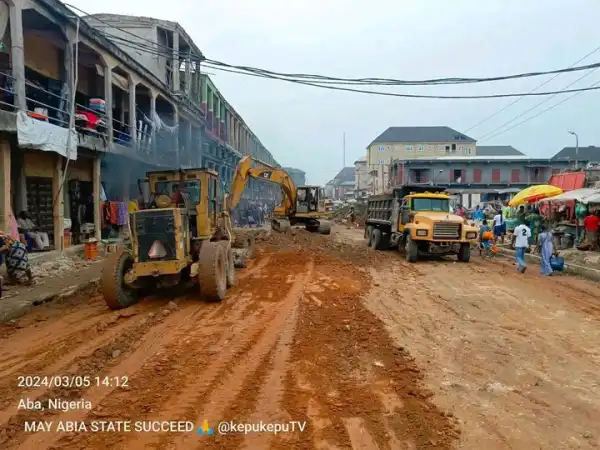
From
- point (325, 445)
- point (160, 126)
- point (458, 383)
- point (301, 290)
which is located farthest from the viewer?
point (160, 126)

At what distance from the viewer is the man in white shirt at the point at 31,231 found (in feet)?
41.8

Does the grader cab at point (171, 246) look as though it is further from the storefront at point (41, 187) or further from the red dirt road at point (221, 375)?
the storefront at point (41, 187)

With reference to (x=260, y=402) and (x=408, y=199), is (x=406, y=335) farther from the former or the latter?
(x=408, y=199)

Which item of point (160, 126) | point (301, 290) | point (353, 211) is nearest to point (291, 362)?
point (301, 290)

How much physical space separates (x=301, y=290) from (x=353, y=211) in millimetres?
37469

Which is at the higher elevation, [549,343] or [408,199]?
[408,199]

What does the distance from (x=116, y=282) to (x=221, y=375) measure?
387 cm

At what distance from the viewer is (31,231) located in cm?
1306

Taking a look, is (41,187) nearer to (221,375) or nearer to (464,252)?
(221,375)

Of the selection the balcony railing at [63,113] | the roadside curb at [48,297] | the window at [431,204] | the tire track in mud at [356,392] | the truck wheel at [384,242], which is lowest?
the roadside curb at [48,297]

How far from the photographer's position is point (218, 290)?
865 centimetres

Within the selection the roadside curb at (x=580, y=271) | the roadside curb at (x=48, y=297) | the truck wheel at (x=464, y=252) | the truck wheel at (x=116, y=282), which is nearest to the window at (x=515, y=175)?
the roadside curb at (x=580, y=271)

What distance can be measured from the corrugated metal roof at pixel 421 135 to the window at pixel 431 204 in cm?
6970

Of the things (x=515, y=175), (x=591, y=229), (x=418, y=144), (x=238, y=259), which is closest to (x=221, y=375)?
(x=238, y=259)
